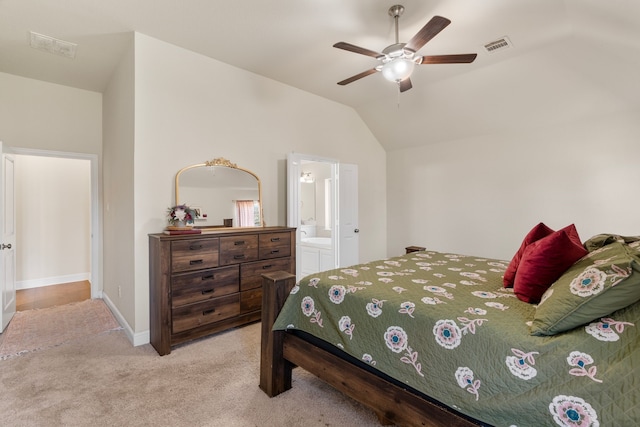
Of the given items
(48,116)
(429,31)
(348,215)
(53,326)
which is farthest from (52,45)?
(348,215)

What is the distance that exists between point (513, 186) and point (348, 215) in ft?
7.58

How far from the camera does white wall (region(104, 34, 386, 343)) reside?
2859 mm

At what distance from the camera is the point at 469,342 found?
4.07 ft

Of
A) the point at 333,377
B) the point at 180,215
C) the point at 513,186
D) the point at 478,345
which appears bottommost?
the point at 333,377

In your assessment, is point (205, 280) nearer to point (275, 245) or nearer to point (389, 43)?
point (275, 245)

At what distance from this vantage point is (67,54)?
318cm

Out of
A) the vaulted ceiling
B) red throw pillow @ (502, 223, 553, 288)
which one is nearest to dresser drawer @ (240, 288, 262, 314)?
red throw pillow @ (502, 223, 553, 288)

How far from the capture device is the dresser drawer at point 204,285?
270cm

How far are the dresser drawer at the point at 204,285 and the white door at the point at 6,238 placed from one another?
2.05 meters

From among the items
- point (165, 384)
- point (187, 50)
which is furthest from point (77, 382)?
point (187, 50)

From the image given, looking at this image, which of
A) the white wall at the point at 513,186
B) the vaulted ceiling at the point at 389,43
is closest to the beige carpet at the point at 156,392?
the vaulted ceiling at the point at 389,43

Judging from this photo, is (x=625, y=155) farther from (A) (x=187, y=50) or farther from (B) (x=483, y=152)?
(A) (x=187, y=50)

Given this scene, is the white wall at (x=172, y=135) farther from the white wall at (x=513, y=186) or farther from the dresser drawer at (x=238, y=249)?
the white wall at (x=513, y=186)

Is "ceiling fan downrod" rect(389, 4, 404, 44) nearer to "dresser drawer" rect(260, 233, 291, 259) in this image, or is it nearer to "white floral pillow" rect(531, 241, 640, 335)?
"white floral pillow" rect(531, 241, 640, 335)
